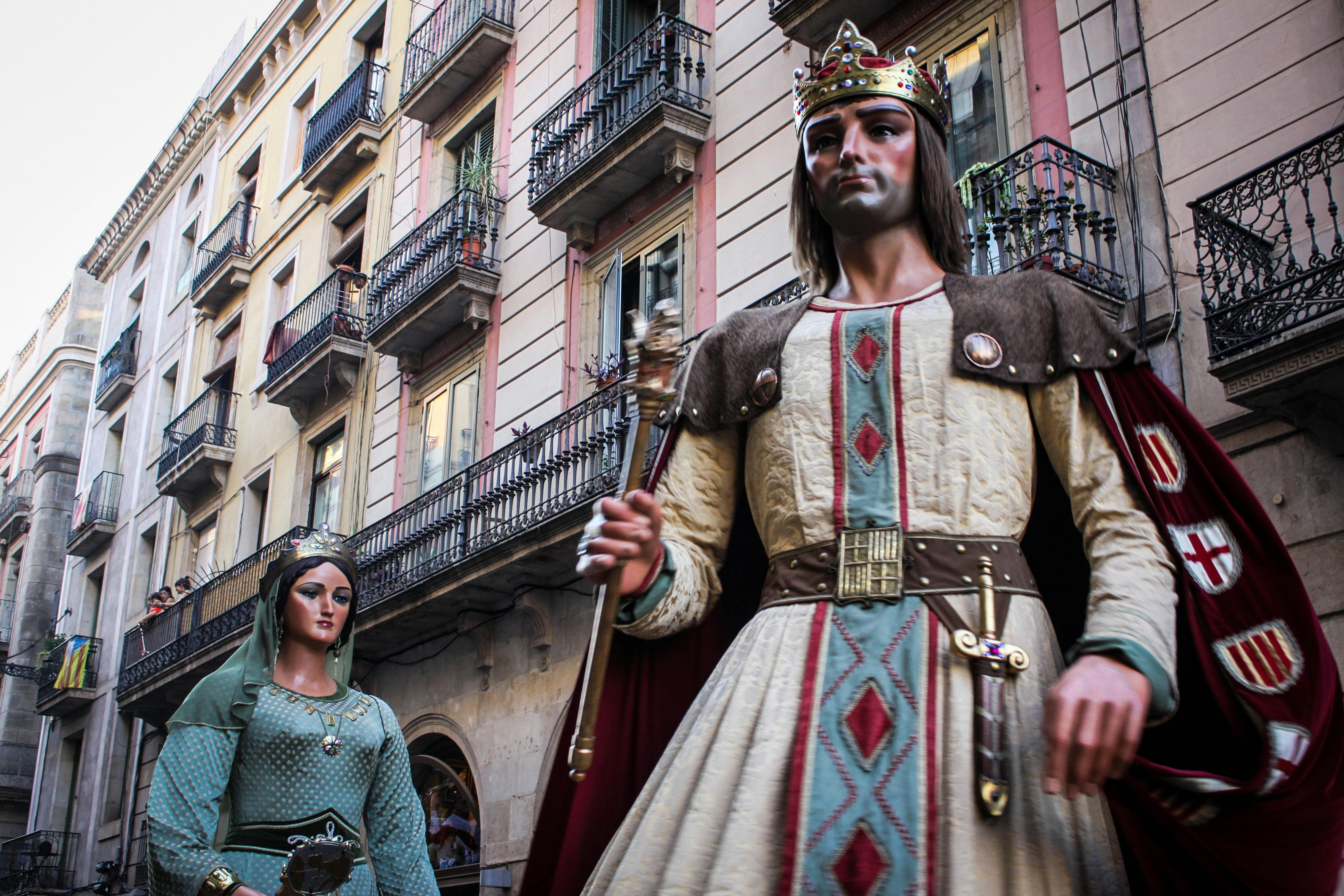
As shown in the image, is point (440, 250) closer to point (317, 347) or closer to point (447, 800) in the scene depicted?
point (317, 347)

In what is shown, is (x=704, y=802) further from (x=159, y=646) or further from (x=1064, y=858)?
(x=159, y=646)

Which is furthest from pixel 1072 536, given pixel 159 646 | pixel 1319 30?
pixel 159 646

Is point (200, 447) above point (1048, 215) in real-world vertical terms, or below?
above

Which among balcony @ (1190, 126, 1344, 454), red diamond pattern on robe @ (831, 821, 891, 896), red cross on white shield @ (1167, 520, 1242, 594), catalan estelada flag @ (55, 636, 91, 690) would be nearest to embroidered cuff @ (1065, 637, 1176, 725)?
red cross on white shield @ (1167, 520, 1242, 594)

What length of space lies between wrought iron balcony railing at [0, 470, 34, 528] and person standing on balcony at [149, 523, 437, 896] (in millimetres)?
29774

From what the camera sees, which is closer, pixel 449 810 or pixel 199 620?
pixel 449 810

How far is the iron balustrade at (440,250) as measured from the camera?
48.9ft

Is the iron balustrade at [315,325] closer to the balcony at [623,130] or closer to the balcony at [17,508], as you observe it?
the balcony at [623,130]

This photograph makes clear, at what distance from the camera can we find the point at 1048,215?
813 cm

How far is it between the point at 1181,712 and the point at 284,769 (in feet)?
8.91

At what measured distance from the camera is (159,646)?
19688 mm

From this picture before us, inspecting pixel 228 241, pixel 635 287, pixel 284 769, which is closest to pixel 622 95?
pixel 635 287

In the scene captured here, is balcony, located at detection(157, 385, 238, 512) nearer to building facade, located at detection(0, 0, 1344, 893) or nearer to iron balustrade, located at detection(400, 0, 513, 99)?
building facade, located at detection(0, 0, 1344, 893)

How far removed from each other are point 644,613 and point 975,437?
25.0 inches
